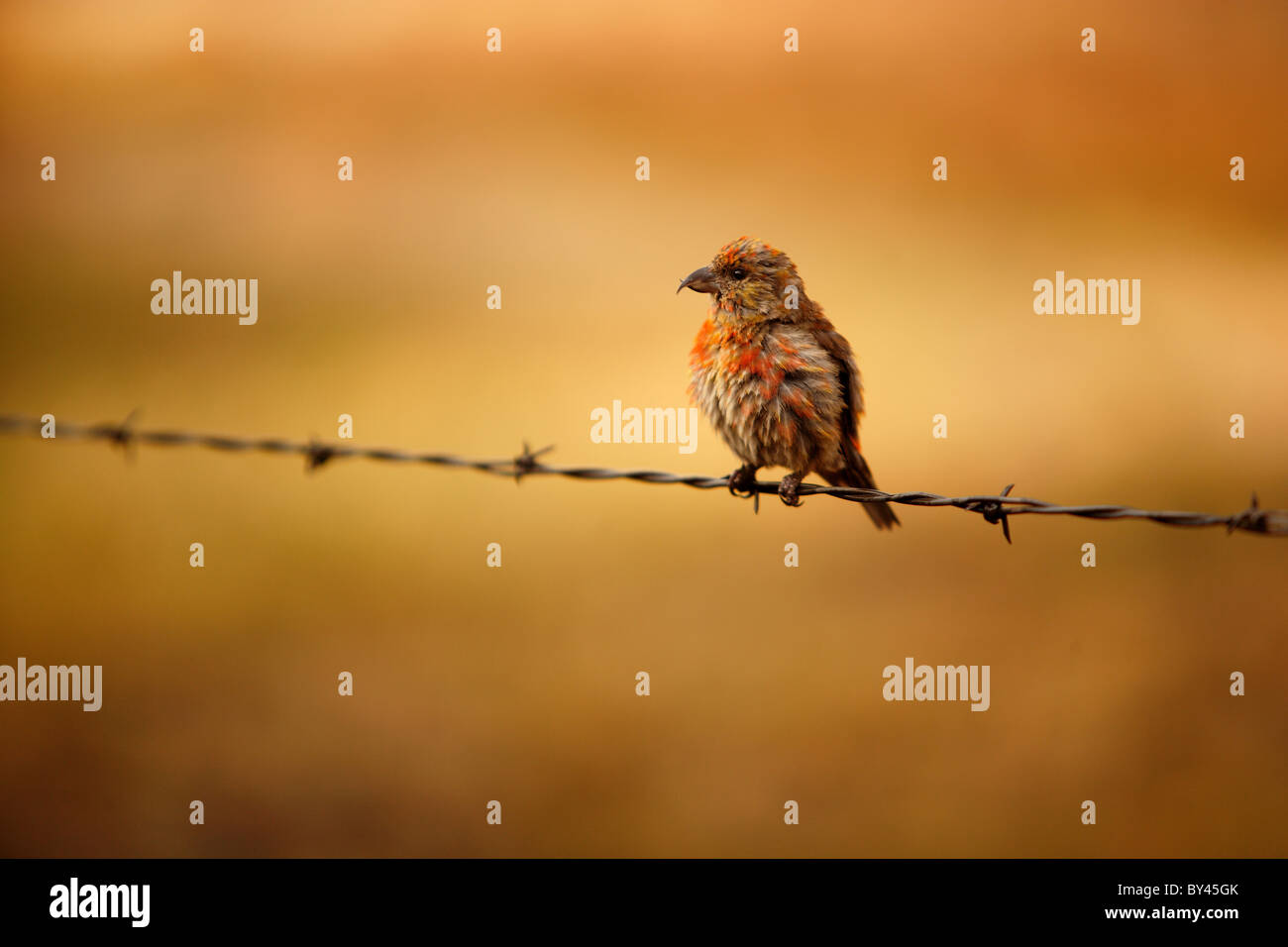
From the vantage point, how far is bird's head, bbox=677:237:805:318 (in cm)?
444

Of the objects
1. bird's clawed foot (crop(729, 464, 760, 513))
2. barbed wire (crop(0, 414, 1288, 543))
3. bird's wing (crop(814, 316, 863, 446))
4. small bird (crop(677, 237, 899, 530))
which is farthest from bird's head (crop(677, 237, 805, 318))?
barbed wire (crop(0, 414, 1288, 543))

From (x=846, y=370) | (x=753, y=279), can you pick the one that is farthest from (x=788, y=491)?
(x=753, y=279)

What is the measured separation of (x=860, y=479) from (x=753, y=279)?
113cm

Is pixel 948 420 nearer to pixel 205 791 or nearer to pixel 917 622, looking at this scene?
pixel 917 622

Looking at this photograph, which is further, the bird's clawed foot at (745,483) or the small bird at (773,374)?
the small bird at (773,374)

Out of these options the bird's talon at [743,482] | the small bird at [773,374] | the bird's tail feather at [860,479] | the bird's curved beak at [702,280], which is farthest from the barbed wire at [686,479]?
the bird's curved beak at [702,280]

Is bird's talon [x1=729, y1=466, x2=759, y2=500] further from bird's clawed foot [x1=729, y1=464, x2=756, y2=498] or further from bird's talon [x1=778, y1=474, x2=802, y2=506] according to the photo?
bird's talon [x1=778, y1=474, x2=802, y2=506]

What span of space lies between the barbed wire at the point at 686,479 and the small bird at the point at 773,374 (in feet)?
1.06

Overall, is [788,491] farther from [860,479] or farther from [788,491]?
[860,479]

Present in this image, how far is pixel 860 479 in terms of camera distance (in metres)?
4.66

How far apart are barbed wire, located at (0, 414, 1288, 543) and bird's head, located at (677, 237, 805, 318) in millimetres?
898

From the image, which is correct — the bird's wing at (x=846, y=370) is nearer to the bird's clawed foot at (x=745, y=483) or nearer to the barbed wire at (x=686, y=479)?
the bird's clawed foot at (x=745, y=483)

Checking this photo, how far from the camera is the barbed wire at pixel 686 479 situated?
2586mm

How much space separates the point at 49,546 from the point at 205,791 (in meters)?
4.20
